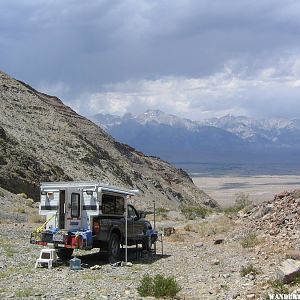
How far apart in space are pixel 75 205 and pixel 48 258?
6.49 feet

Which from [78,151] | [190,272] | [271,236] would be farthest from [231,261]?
[78,151]

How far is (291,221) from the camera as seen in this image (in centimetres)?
2323

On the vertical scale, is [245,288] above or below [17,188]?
below

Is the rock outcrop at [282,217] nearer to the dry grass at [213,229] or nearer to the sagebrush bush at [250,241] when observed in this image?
the sagebrush bush at [250,241]

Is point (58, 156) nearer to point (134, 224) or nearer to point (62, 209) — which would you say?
point (134, 224)

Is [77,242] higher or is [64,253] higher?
[77,242]

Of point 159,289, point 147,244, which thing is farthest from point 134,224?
point 159,289

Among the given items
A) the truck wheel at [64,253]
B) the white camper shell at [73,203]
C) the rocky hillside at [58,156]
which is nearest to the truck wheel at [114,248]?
the white camper shell at [73,203]

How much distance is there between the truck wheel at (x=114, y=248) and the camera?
17375 mm

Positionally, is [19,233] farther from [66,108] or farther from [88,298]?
[66,108]

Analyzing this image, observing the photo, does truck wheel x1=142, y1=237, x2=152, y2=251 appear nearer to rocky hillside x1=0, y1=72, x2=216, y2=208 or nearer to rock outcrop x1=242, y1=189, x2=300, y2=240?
rock outcrop x1=242, y1=189, x2=300, y2=240

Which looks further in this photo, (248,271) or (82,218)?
(82,218)

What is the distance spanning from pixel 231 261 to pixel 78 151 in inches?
2238

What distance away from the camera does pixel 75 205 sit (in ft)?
56.2
